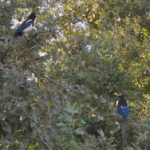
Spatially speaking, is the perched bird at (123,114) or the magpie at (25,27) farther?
the perched bird at (123,114)

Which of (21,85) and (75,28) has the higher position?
(75,28)

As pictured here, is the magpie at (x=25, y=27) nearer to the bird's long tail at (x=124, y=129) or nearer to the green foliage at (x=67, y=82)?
the green foliage at (x=67, y=82)

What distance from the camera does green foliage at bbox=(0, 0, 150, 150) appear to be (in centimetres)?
243

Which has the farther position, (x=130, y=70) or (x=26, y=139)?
(x=130, y=70)

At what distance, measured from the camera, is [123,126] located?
3977mm

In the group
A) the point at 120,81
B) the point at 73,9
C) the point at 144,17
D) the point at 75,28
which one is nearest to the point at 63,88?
the point at 120,81

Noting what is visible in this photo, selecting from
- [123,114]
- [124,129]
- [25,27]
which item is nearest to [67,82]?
[123,114]

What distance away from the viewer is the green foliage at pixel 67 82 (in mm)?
2434

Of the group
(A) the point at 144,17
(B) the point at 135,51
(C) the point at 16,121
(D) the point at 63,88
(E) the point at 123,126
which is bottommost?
(E) the point at 123,126

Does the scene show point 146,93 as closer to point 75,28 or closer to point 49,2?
point 75,28

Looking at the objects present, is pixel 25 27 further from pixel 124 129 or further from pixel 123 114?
pixel 124 129

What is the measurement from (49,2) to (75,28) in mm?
1582

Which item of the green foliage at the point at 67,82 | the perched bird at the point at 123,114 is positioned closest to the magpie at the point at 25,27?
the green foliage at the point at 67,82

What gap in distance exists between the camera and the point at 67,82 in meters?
4.56
